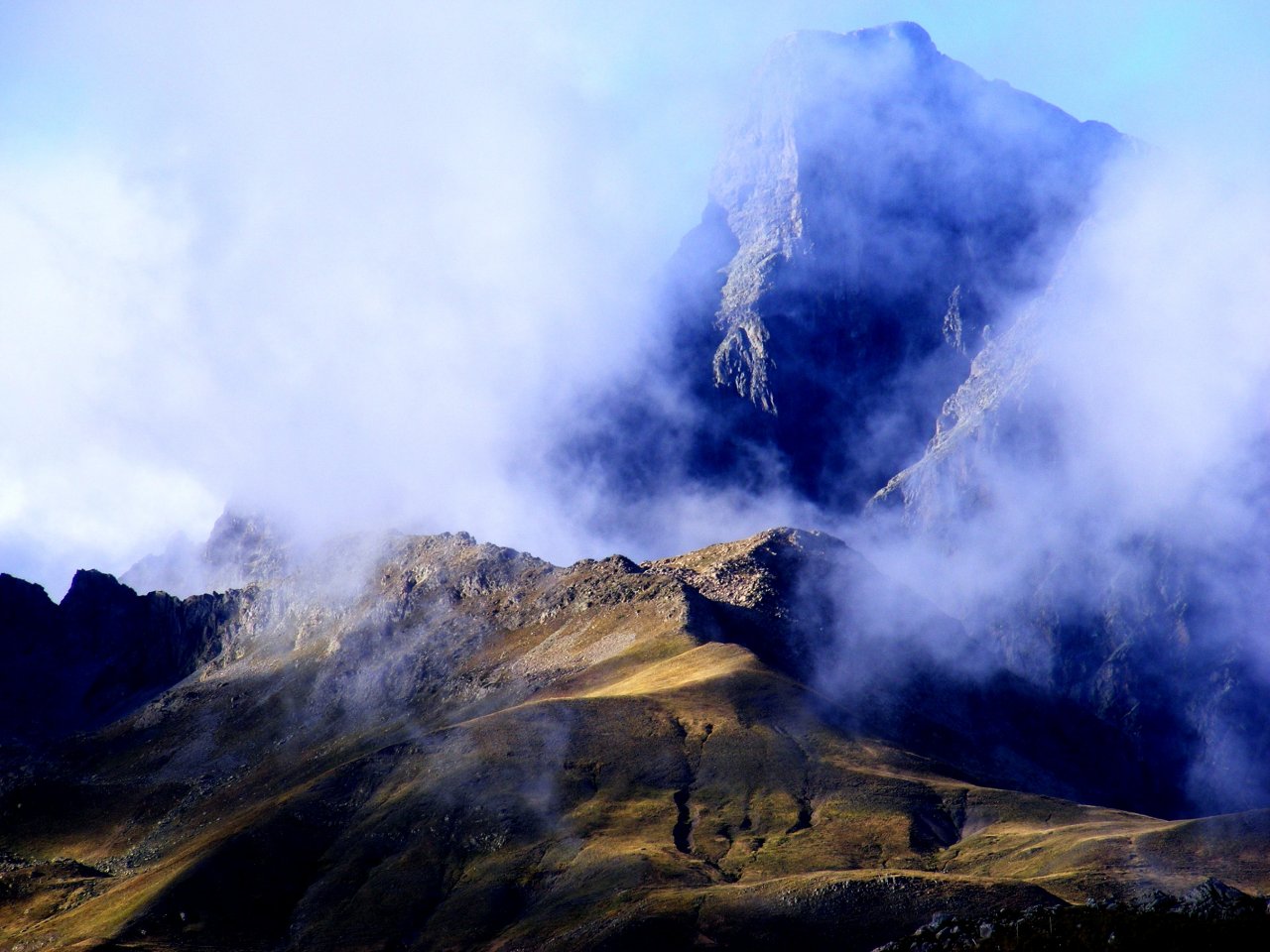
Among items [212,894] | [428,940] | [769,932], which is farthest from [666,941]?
[212,894]

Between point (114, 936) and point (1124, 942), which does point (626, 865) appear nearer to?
point (114, 936)

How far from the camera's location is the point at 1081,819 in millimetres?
196750

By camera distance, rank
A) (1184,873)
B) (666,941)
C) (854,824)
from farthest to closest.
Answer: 1. (854,824)
2. (1184,873)
3. (666,941)

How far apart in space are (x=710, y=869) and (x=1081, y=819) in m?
58.4

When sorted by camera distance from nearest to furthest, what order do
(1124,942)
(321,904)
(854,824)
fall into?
(1124,942) → (321,904) → (854,824)

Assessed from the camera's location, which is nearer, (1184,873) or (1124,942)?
(1124,942)

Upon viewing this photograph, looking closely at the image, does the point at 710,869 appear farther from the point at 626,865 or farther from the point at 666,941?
the point at 666,941

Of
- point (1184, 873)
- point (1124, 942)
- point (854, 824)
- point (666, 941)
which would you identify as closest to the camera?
point (1124, 942)

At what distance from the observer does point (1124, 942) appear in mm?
75500

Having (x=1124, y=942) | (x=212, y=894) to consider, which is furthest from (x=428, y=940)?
(x=1124, y=942)

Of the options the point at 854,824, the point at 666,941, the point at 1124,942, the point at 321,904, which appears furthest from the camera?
the point at 854,824

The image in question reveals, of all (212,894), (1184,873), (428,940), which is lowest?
(1184,873)

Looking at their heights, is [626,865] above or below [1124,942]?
above

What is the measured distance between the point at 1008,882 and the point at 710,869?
3906 centimetres
